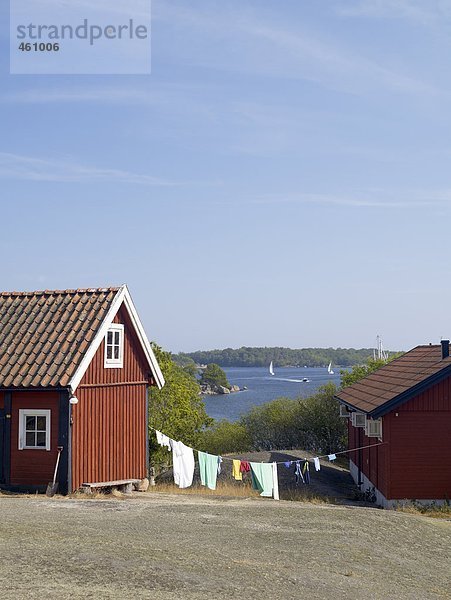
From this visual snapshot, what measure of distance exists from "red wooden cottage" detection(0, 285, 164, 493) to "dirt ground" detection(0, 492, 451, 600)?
2.21 m

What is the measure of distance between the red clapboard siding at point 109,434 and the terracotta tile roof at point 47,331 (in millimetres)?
1160

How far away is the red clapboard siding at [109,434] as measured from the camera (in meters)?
23.2

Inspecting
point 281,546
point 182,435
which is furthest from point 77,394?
point 182,435

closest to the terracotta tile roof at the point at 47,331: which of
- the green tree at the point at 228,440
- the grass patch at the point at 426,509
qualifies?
the grass patch at the point at 426,509

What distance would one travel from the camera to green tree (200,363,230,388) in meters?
157

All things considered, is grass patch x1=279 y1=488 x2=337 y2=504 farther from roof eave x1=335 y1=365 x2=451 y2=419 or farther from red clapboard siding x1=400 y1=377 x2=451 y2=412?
red clapboard siding x1=400 y1=377 x2=451 y2=412

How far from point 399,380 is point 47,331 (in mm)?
12606

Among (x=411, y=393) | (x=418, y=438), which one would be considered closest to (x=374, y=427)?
(x=418, y=438)

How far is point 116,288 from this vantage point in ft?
82.8

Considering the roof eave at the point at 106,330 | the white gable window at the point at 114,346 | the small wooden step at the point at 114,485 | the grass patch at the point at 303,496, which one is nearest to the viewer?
the roof eave at the point at 106,330

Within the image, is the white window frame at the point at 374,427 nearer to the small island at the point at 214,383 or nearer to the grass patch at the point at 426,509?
the grass patch at the point at 426,509

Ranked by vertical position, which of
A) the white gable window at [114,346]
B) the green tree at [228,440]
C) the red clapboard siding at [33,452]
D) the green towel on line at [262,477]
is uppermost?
the white gable window at [114,346]

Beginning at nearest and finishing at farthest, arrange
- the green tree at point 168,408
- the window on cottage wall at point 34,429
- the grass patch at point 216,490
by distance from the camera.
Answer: the window on cottage wall at point 34,429
the grass patch at point 216,490
the green tree at point 168,408

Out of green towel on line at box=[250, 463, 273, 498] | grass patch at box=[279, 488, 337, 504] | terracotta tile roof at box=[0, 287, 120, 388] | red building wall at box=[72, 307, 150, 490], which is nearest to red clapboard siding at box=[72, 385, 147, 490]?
red building wall at box=[72, 307, 150, 490]
